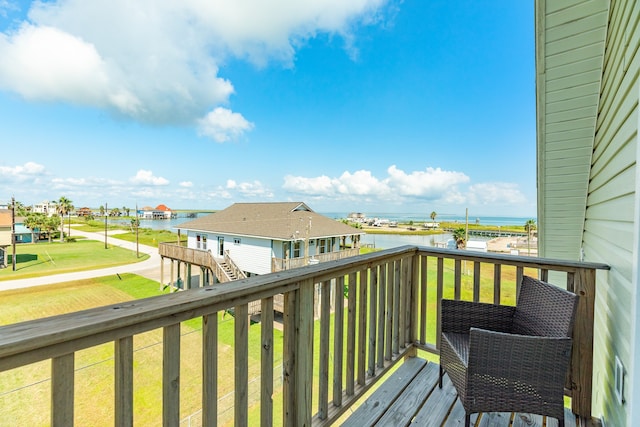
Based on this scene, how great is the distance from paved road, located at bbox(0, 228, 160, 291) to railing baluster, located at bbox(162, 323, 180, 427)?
37.3ft

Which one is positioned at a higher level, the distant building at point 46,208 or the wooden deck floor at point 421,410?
the distant building at point 46,208

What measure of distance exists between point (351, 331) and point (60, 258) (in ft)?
47.4

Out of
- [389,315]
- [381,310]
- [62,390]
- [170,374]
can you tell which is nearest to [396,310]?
[389,315]

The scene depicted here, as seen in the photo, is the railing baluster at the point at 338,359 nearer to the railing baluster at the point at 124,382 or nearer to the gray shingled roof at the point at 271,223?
the railing baluster at the point at 124,382

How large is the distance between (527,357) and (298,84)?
1755 centimetres

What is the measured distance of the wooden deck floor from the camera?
1738 mm

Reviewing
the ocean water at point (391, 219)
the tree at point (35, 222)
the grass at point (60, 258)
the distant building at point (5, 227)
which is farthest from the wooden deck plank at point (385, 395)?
the tree at point (35, 222)

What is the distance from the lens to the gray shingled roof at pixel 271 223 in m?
12.2

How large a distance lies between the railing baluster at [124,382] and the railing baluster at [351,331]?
114cm

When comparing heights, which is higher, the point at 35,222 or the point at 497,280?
the point at 497,280

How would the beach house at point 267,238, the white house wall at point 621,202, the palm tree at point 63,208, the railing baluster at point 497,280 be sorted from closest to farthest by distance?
the white house wall at point 621,202 < the railing baluster at point 497,280 < the beach house at point 267,238 < the palm tree at point 63,208

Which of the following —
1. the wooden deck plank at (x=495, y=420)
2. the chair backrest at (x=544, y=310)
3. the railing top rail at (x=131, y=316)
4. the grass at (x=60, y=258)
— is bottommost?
the grass at (x=60, y=258)

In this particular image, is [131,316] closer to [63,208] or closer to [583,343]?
[583,343]

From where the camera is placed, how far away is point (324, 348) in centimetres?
157
